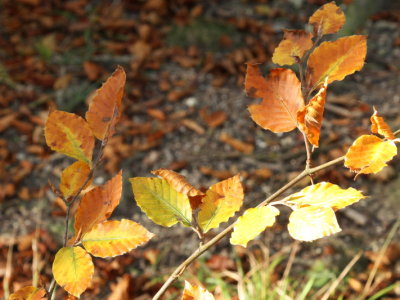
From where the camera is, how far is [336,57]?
545mm

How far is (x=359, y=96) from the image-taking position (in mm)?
2643

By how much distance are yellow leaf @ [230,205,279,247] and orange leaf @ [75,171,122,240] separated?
0.16 meters

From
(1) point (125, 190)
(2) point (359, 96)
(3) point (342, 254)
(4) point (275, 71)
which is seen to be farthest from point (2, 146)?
(4) point (275, 71)

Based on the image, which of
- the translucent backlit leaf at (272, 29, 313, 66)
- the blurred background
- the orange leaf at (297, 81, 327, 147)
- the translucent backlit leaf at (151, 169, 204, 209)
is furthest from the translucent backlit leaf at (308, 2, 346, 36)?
the blurred background

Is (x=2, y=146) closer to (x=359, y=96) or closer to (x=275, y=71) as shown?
(x=359, y=96)

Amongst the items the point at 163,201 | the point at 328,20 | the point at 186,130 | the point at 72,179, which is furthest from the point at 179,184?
the point at 186,130

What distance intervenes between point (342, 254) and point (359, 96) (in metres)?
1.07

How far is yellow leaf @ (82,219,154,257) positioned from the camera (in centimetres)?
55

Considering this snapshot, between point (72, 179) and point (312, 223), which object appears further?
point (72, 179)

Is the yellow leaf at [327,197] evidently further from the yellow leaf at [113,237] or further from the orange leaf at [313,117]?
the yellow leaf at [113,237]

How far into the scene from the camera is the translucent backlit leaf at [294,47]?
1.85ft

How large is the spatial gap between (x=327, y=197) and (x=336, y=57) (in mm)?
178

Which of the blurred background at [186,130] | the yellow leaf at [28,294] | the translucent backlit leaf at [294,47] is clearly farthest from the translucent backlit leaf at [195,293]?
the blurred background at [186,130]

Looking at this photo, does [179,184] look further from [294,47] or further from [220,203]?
[294,47]
